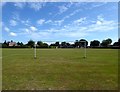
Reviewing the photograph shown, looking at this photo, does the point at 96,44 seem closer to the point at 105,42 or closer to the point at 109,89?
the point at 105,42

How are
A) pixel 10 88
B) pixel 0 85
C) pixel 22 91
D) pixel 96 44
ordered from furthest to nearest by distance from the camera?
pixel 96 44 → pixel 0 85 → pixel 10 88 → pixel 22 91

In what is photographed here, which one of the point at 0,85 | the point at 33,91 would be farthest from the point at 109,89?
the point at 0,85

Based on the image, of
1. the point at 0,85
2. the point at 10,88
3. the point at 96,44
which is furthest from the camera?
the point at 96,44

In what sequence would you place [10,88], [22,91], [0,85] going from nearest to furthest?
1. [22,91]
2. [10,88]
3. [0,85]

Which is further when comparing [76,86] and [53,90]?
[76,86]

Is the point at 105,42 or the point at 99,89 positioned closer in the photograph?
the point at 99,89

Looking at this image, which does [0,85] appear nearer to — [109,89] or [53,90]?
[53,90]

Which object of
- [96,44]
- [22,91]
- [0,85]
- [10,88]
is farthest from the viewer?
[96,44]

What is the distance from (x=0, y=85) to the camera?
8031 millimetres

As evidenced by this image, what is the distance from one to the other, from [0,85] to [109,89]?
4.38m

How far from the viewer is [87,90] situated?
23.7ft

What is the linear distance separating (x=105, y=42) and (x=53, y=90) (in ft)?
470

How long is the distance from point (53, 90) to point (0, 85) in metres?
2.36

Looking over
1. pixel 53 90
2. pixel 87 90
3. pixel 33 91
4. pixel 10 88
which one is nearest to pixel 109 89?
pixel 87 90
